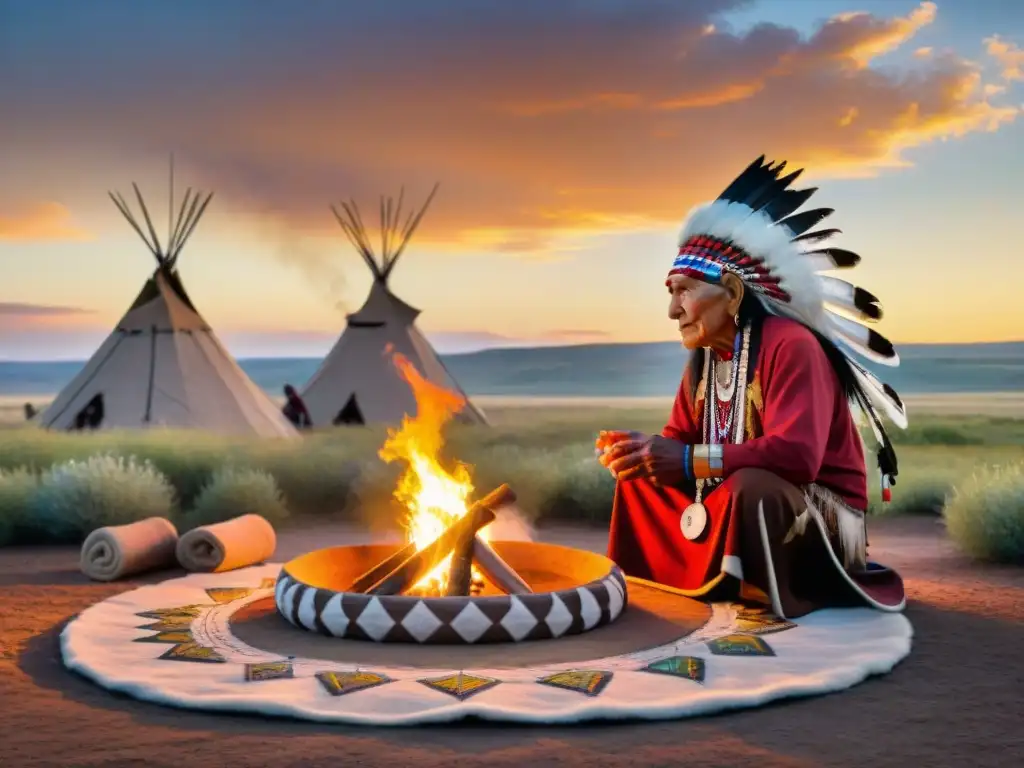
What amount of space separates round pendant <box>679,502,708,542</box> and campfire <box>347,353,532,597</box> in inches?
22.6

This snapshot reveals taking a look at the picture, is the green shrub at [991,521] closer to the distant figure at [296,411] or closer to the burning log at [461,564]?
the burning log at [461,564]

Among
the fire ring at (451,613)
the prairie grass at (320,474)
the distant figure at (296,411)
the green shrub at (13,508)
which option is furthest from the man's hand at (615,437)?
the distant figure at (296,411)

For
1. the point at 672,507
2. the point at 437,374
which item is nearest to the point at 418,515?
the point at 672,507

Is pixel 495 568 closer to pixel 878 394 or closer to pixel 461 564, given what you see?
pixel 461 564

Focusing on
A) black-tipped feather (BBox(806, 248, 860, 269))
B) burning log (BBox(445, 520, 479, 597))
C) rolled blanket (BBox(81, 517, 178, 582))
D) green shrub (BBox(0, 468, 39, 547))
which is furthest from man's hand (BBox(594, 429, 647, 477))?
green shrub (BBox(0, 468, 39, 547))

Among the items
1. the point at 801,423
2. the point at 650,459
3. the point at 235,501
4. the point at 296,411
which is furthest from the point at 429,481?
the point at 296,411

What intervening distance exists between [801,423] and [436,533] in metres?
1.37

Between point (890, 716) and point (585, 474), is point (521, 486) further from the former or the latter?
point (890, 716)

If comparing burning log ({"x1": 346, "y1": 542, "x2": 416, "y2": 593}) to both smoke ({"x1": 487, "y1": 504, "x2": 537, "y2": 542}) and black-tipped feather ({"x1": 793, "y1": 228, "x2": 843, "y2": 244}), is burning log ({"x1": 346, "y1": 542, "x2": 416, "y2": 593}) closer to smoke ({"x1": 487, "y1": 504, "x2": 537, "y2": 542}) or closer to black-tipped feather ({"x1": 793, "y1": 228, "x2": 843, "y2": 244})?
smoke ({"x1": 487, "y1": 504, "x2": 537, "y2": 542})

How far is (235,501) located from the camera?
660cm

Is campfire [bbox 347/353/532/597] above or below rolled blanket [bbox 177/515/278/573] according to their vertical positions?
above

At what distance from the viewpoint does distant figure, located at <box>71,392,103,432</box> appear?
9.84 m

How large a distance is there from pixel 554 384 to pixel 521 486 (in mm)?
14280

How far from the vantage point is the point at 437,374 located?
11.9m
